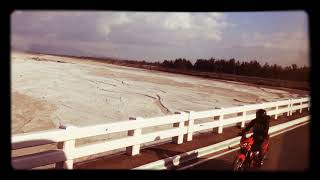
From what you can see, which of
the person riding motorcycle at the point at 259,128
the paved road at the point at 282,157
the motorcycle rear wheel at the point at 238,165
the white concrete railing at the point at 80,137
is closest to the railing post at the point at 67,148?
the white concrete railing at the point at 80,137

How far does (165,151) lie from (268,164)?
269 centimetres

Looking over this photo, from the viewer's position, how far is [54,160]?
27.1 feet

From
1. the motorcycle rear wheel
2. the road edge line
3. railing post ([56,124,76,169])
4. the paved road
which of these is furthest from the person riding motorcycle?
railing post ([56,124,76,169])

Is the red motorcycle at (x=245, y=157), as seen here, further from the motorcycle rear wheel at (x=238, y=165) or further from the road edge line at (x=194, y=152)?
the road edge line at (x=194, y=152)

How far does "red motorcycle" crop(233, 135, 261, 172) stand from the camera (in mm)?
9141

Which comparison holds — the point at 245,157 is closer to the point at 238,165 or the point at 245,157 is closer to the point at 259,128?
the point at 238,165

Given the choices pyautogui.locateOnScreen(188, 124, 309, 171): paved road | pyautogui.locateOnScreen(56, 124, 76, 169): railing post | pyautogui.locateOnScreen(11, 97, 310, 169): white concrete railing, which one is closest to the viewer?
Answer: pyautogui.locateOnScreen(11, 97, 310, 169): white concrete railing

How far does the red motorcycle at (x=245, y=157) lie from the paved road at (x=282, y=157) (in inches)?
25.7

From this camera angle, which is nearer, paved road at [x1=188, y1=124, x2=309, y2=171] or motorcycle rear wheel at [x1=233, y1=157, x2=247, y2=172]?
motorcycle rear wheel at [x1=233, y1=157, x2=247, y2=172]

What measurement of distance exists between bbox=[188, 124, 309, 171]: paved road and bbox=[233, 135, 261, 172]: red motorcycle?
65cm

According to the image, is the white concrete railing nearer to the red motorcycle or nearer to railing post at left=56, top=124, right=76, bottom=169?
railing post at left=56, top=124, right=76, bottom=169

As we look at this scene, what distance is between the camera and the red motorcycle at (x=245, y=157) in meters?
9.14

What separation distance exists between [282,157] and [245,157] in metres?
3.41
